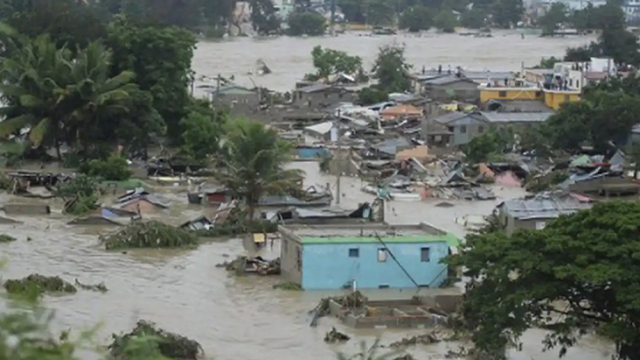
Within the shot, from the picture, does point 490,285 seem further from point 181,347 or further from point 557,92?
point 557,92

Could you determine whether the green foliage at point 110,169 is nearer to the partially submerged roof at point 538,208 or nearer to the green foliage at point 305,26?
the partially submerged roof at point 538,208

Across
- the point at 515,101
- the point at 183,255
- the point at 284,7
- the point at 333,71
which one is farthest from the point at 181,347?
the point at 284,7

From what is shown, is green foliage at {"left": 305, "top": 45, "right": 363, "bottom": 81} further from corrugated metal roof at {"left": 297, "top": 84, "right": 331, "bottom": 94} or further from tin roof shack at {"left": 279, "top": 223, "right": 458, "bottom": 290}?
tin roof shack at {"left": 279, "top": 223, "right": 458, "bottom": 290}

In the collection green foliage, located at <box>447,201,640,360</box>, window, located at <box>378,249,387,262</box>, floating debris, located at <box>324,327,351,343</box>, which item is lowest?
floating debris, located at <box>324,327,351,343</box>

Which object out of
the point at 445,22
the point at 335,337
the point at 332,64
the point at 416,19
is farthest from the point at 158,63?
the point at 445,22

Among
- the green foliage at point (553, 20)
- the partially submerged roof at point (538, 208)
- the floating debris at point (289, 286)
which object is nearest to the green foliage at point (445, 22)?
the green foliage at point (553, 20)

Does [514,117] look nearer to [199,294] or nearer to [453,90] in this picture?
[453,90]

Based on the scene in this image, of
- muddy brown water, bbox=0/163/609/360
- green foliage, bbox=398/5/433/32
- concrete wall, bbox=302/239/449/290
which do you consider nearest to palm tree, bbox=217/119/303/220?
muddy brown water, bbox=0/163/609/360
